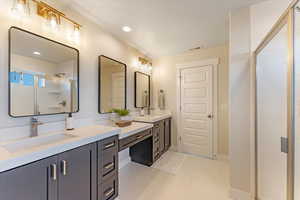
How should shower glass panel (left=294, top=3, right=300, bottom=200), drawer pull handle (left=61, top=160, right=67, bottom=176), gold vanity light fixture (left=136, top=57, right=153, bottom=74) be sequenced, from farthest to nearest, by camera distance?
gold vanity light fixture (left=136, top=57, right=153, bottom=74) → drawer pull handle (left=61, top=160, right=67, bottom=176) → shower glass panel (left=294, top=3, right=300, bottom=200)

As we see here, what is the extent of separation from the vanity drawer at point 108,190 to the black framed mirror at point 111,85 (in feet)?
3.20

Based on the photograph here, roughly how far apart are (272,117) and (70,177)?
2.05 m

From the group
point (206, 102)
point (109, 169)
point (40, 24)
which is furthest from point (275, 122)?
point (40, 24)

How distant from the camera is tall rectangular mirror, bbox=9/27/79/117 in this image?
1.22m

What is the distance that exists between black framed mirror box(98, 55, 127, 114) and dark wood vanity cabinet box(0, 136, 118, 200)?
779 mm

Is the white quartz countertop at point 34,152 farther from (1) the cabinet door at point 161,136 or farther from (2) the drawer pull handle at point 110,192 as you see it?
(1) the cabinet door at point 161,136

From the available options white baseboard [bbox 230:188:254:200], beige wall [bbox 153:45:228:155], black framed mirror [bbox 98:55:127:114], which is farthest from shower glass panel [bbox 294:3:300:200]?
black framed mirror [bbox 98:55:127:114]

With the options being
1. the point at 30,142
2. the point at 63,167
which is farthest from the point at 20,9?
the point at 63,167

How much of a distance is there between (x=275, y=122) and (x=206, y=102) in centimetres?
157

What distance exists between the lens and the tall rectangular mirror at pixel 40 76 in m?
1.22

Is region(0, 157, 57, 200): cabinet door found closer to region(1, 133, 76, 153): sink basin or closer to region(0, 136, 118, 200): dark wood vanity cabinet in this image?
region(0, 136, 118, 200): dark wood vanity cabinet

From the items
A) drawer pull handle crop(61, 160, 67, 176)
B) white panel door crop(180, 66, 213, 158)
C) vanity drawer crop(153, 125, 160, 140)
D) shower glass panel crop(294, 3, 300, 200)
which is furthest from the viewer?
white panel door crop(180, 66, 213, 158)

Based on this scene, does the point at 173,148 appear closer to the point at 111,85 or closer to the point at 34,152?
the point at 111,85

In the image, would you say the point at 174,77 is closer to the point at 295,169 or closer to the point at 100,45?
the point at 100,45
